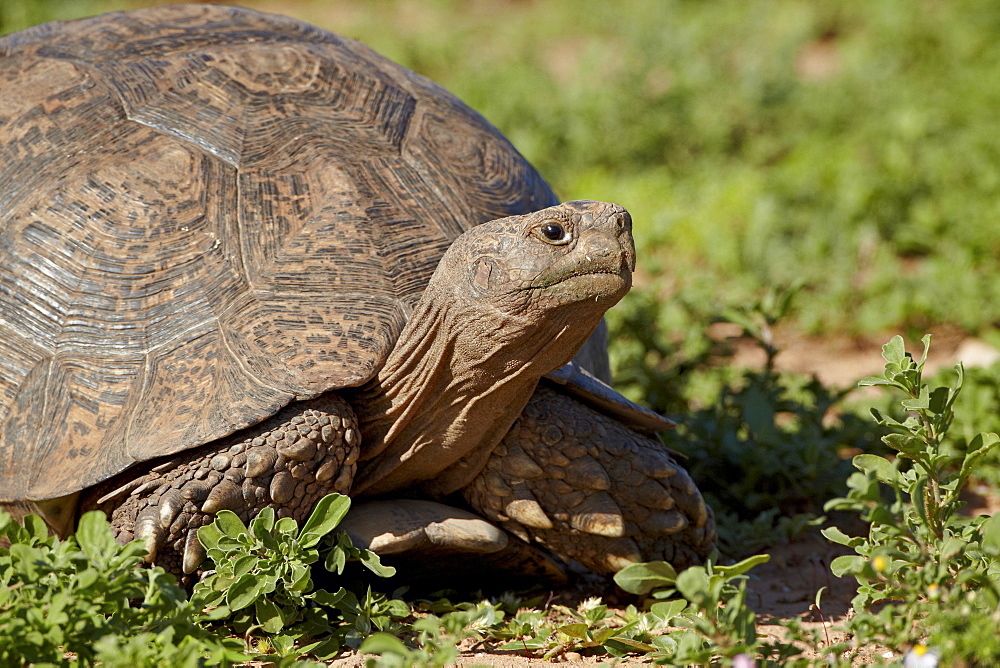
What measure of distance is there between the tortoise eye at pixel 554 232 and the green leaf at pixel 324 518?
855mm

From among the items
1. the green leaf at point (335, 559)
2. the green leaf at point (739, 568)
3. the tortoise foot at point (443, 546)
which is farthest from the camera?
the tortoise foot at point (443, 546)

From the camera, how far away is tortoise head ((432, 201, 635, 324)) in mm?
2596

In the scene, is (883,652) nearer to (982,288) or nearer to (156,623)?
(156,623)

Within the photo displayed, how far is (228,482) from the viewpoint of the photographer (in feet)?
8.59

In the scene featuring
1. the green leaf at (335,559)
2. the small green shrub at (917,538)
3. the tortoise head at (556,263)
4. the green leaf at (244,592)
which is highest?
the tortoise head at (556,263)

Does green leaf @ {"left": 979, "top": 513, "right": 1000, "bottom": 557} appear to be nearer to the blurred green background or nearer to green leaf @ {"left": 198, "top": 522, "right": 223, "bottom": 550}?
green leaf @ {"left": 198, "top": 522, "right": 223, "bottom": 550}

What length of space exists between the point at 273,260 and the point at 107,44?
1107 millimetres

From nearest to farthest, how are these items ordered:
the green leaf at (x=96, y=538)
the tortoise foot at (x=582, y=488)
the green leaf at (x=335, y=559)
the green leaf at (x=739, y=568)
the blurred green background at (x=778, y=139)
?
the green leaf at (x=96, y=538) < the green leaf at (x=739, y=568) < the green leaf at (x=335, y=559) < the tortoise foot at (x=582, y=488) < the blurred green background at (x=778, y=139)

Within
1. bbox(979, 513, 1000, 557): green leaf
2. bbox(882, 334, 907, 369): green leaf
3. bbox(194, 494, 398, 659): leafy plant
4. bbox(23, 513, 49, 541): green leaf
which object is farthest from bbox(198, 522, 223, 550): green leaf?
bbox(979, 513, 1000, 557): green leaf

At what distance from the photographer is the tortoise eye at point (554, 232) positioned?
264 centimetres

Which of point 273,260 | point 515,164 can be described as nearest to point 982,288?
point 515,164

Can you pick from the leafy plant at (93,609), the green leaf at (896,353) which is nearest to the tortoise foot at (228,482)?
the leafy plant at (93,609)

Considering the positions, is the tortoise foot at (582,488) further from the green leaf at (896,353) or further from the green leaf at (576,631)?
the green leaf at (896,353)

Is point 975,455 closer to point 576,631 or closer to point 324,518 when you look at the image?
point 576,631
